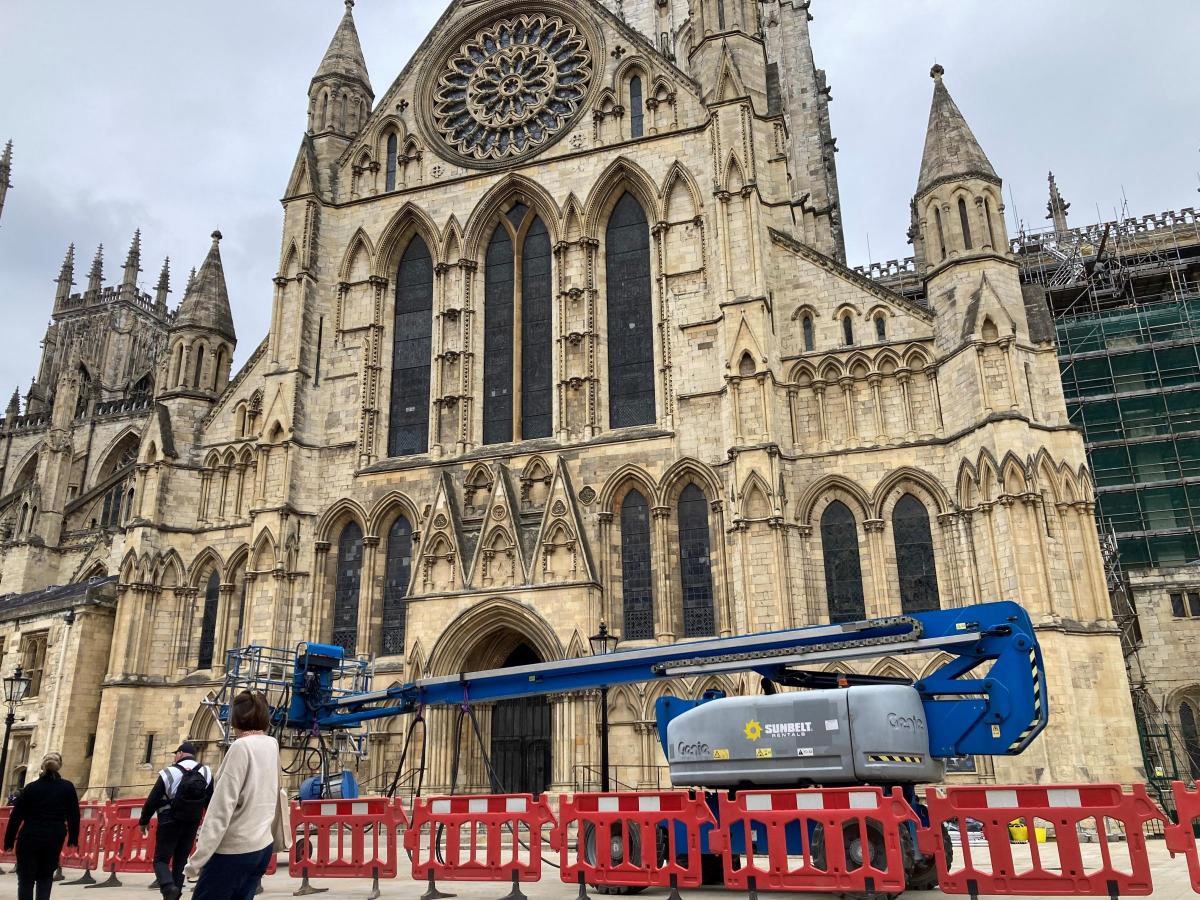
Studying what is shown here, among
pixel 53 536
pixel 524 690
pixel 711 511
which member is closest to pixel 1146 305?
pixel 711 511

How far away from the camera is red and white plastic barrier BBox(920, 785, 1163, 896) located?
7879mm

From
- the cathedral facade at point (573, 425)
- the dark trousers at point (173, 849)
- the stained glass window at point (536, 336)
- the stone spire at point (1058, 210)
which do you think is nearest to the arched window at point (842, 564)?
the cathedral facade at point (573, 425)

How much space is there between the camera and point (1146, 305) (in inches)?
1224

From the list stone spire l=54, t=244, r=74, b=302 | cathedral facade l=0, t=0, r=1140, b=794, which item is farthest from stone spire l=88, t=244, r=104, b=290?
cathedral facade l=0, t=0, r=1140, b=794

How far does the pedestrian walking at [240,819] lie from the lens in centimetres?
520

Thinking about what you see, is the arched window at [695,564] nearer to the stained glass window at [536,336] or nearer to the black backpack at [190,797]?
the stained glass window at [536,336]

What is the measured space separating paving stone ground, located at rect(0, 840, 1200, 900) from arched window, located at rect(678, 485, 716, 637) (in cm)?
861

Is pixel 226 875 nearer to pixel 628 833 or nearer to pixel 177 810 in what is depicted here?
pixel 177 810

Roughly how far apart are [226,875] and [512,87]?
81.6ft

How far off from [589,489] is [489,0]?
15.2 m

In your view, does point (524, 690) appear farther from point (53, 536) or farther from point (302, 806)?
point (53, 536)

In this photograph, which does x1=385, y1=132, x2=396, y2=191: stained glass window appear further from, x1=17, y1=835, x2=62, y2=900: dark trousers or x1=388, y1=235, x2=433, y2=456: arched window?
x1=17, y1=835, x2=62, y2=900: dark trousers

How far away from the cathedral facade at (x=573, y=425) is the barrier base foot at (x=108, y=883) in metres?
8.26

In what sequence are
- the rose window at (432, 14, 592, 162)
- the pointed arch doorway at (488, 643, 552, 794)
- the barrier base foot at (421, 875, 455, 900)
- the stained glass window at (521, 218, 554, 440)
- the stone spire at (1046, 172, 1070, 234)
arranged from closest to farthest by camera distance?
the barrier base foot at (421, 875, 455, 900) < the pointed arch doorway at (488, 643, 552, 794) < the stained glass window at (521, 218, 554, 440) < the rose window at (432, 14, 592, 162) < the stone spire at (1046, 172, 1070, 234)
